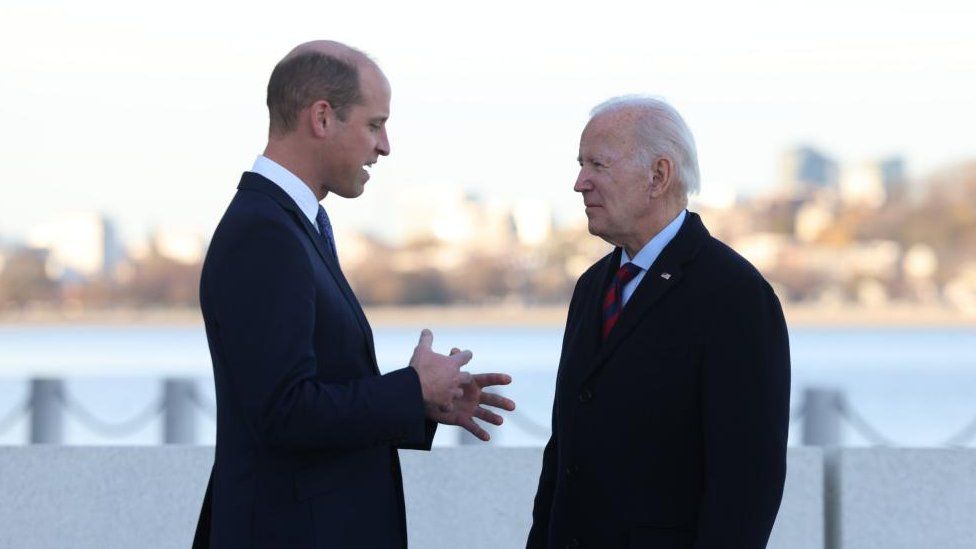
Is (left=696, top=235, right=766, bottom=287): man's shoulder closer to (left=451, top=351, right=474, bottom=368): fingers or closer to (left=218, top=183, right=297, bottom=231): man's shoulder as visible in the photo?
(left=451, top=351, right=474, bottom=368): fingers

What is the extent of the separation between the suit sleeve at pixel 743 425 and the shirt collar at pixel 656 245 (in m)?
0.28

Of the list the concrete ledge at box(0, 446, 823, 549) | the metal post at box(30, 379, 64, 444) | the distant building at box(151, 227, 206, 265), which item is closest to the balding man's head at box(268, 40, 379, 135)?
the concrete ledge at box(0, 446, 823, 549)

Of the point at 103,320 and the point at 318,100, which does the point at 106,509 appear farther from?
the point at 103,320

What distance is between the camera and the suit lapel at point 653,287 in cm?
324

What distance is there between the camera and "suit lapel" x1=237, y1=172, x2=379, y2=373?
120 inches

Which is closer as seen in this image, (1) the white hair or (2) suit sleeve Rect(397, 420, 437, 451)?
(2) suit sleeve Rect(397, 420, 437, 451)

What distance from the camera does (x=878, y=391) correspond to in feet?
101

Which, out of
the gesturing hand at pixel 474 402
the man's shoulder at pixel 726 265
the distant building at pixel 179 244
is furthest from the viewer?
the distant building at pixel 179 244

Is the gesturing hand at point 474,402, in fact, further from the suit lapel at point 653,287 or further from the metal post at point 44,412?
the metal post at point 44,412

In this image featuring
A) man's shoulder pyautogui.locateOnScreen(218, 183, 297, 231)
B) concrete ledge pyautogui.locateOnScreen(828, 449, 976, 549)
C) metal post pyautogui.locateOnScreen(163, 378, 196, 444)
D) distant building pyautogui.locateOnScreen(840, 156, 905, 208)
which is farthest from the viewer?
distant building pyautogui.locateOnScreen(840, 156, 905, 208)

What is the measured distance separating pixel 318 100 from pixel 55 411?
7.99 metres

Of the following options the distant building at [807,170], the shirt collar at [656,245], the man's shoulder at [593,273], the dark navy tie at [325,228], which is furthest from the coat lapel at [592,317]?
the distant building at [807,170]

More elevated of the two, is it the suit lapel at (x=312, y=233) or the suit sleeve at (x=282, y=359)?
the suit lapel at (x=312, y=233)

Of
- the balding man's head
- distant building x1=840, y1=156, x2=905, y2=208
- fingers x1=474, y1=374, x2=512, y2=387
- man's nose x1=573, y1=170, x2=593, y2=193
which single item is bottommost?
fingers x1=474, y1=374, x2=512, y2=387
